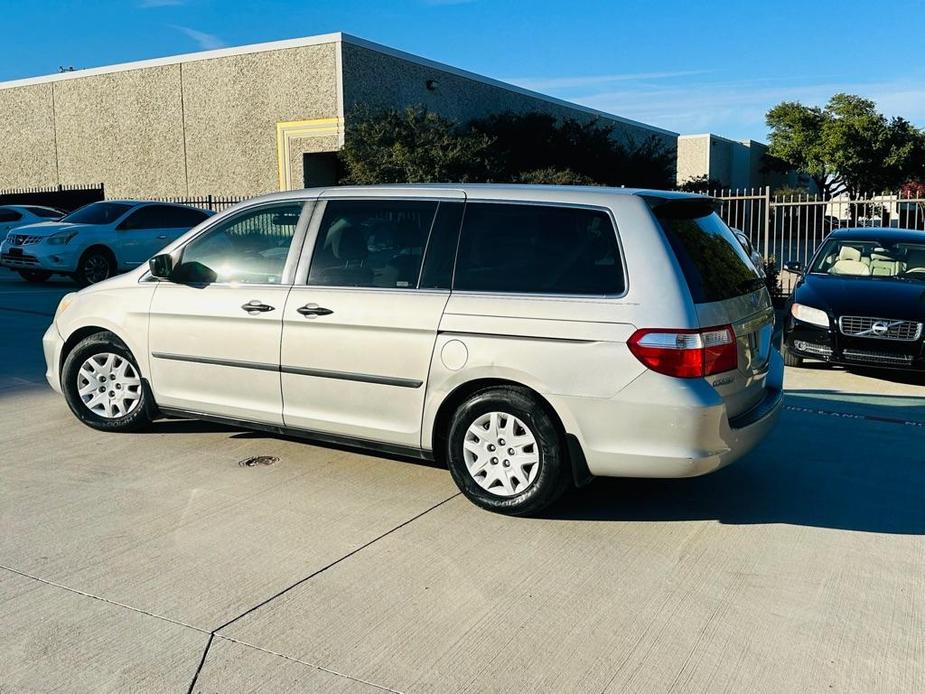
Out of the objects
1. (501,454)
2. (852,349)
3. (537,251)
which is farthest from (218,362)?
(852,349)

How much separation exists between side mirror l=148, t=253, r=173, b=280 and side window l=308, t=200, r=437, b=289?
1096 mm

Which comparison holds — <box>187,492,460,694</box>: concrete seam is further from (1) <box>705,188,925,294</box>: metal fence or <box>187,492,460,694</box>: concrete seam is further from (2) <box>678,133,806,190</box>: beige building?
(2) <box>678,133,806,190</box>: beige building

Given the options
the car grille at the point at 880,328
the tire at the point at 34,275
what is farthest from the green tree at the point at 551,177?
the car grille at the point at 880,328

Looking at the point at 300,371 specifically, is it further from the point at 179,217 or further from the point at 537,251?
the point at 179,217

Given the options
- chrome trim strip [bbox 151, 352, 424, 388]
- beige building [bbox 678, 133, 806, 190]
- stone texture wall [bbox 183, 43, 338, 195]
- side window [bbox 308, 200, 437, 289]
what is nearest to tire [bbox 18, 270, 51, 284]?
stone texture wall [bbox 183, 43, 338, 195]

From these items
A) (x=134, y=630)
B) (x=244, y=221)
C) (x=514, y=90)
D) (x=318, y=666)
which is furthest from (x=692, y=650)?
(x=514, y=90)

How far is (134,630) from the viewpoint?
3471 mm

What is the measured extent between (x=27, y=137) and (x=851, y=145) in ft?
116

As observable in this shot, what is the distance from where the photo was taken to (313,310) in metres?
5.19

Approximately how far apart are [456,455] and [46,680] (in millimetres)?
2324

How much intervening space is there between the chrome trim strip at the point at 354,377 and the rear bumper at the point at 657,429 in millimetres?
864

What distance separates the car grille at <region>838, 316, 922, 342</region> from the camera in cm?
841

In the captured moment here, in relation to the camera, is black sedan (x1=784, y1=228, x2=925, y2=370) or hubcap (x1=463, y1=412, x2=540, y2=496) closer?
hubcap (x1=463, y1=412, x2=540, y2=496)

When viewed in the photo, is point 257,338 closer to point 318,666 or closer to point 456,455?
point 456,455
